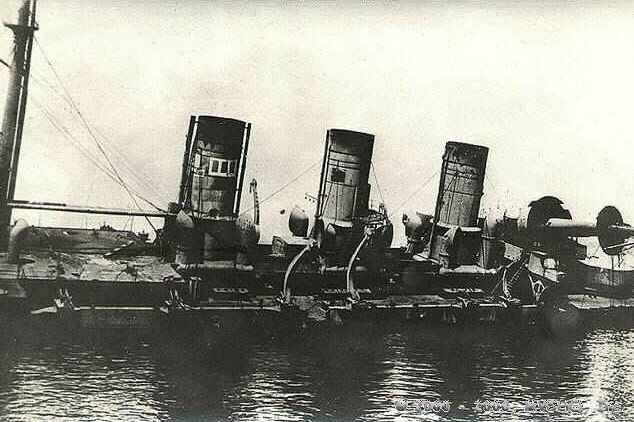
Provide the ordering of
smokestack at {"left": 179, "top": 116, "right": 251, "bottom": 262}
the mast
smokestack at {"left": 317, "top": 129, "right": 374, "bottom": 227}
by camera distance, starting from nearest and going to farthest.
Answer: the mast < smokestack at {"left": 179, "top": 116, "right": 251, "bottom": 262} < smokestack at {"left": 317, "top": 129, "right": 374, "bottom": 227}

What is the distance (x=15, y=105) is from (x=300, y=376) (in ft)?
34.1

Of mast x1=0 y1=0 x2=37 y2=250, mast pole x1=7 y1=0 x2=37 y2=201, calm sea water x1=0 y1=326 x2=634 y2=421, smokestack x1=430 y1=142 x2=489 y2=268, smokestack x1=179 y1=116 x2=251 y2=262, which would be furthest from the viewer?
smokestack x1=430 y1=142 x2=489 y2=268

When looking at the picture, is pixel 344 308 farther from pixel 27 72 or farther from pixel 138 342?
pixel 27 72

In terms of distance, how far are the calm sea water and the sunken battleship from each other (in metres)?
0.77

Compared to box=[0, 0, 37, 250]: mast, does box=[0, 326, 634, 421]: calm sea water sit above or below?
below

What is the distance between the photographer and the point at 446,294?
22.0 metres

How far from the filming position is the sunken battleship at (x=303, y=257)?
16812mm

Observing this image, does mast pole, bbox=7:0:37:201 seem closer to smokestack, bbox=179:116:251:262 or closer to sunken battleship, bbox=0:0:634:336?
sunken battleship, bbox=0:0:634:336

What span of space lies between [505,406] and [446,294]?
7946 millimetres

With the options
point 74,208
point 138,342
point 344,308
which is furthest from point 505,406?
point 74,208

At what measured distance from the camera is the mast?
16.4 metres

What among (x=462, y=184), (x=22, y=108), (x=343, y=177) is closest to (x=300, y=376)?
(x=343, y=177)

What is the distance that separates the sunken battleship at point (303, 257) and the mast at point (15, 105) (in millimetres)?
34

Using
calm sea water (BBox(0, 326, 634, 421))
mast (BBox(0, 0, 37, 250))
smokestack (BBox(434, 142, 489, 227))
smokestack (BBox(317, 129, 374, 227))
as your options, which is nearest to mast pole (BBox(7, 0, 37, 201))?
mast (BBox(0, 0, 37, 250))
